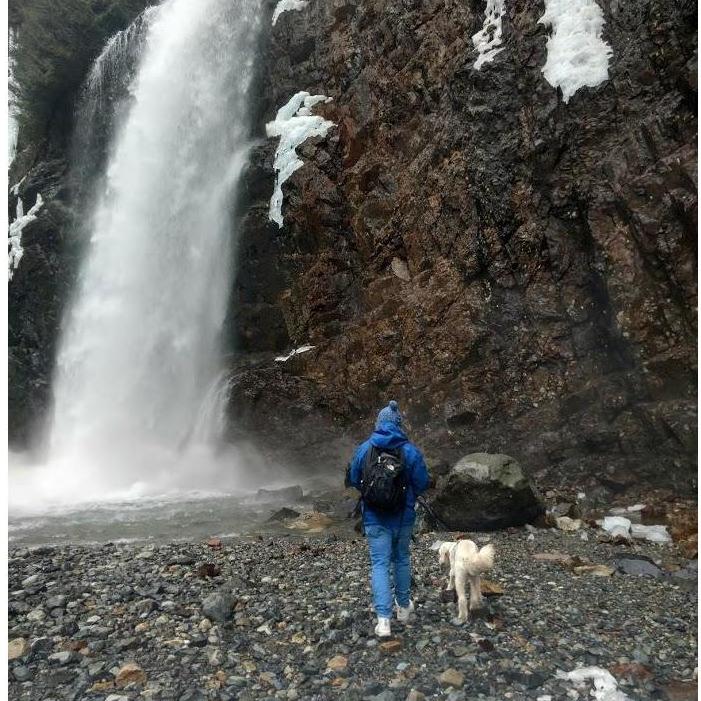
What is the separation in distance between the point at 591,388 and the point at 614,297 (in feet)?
7.31

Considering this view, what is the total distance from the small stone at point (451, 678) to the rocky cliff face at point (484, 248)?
8.83 metres

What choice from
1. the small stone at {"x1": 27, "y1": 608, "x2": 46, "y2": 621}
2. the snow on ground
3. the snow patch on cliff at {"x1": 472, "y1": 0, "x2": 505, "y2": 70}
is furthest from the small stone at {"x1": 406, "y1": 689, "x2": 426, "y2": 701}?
the snow patch on cliff at {"x1": 472, "y1": 0, "x2": 505, "y2": 70}

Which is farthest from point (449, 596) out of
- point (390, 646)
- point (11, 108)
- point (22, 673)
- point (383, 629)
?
point (11, 108)

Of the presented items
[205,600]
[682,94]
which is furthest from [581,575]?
[682,94]

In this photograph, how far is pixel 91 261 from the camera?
2400 centimetres

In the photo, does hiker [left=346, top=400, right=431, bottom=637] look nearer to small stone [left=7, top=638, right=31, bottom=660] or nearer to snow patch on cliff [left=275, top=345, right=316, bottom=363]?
small stone [left=7, top=638, right=31, bottom=660]

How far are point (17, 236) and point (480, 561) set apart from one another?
29047 millimetres

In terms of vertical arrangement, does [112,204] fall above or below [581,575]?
above

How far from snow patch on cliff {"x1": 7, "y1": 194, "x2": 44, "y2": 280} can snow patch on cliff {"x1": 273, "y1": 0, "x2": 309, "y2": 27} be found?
50.5 ft

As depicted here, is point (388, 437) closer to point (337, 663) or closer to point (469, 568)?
point (469, 568)

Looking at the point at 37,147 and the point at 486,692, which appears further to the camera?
the point at 37,147

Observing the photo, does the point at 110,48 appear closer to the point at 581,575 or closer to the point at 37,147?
the point at 37,147

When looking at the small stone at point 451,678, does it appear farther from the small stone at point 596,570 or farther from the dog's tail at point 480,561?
the small stone at point 596,570

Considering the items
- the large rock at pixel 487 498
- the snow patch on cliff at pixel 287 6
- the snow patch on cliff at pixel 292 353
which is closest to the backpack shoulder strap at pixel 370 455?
the large rock at pixel 487 498
